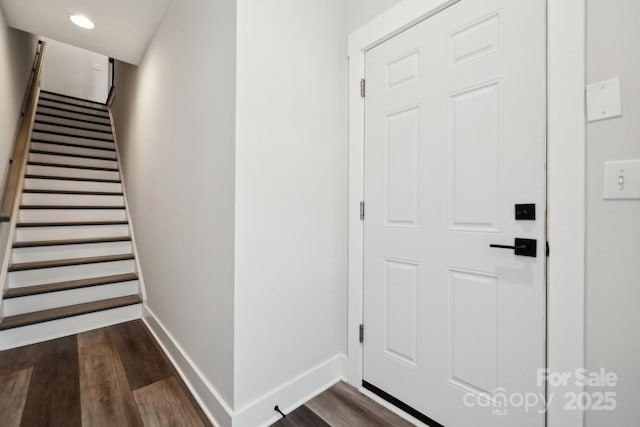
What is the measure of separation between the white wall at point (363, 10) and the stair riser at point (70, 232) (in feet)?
10.4

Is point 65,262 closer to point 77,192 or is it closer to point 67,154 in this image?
point 77,192

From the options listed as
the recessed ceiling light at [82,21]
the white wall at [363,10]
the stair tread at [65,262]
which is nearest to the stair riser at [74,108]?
the recessed ceiling light at [82,21]

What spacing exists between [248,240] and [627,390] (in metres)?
1.42

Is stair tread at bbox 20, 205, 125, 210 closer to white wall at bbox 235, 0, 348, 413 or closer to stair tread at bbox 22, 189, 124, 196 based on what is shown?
stair tread at bbox 22, 189, 124, 196

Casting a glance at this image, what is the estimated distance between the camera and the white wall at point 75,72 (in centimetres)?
487

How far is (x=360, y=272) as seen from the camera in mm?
1556

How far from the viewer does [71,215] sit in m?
2.93

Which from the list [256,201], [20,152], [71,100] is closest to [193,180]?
[256,201]

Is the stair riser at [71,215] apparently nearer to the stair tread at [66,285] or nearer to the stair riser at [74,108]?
the stair tread at [66,285]

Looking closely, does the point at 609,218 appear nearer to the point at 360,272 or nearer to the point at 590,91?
the point at 590,91

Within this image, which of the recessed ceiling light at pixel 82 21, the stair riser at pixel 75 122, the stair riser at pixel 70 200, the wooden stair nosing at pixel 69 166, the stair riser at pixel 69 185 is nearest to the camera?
the recessed ceiling light at pixel 82 21

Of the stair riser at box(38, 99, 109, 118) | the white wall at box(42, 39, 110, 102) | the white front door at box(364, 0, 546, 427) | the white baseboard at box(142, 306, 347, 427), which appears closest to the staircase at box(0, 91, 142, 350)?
the stair riser at box(38, 99, 109, 118)

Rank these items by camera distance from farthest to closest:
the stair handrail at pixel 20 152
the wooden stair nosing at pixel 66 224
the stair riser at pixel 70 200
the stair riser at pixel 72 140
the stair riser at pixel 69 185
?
the stair riser at pixel 72 140 < the stair riser at pixel 69 185 < the stair riser at pixel 70 200 < the wooden stair nosing at pixel 66 224 < the stair handrail at pixel 20 152

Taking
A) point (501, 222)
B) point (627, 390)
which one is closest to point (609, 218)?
point (501, 222)
